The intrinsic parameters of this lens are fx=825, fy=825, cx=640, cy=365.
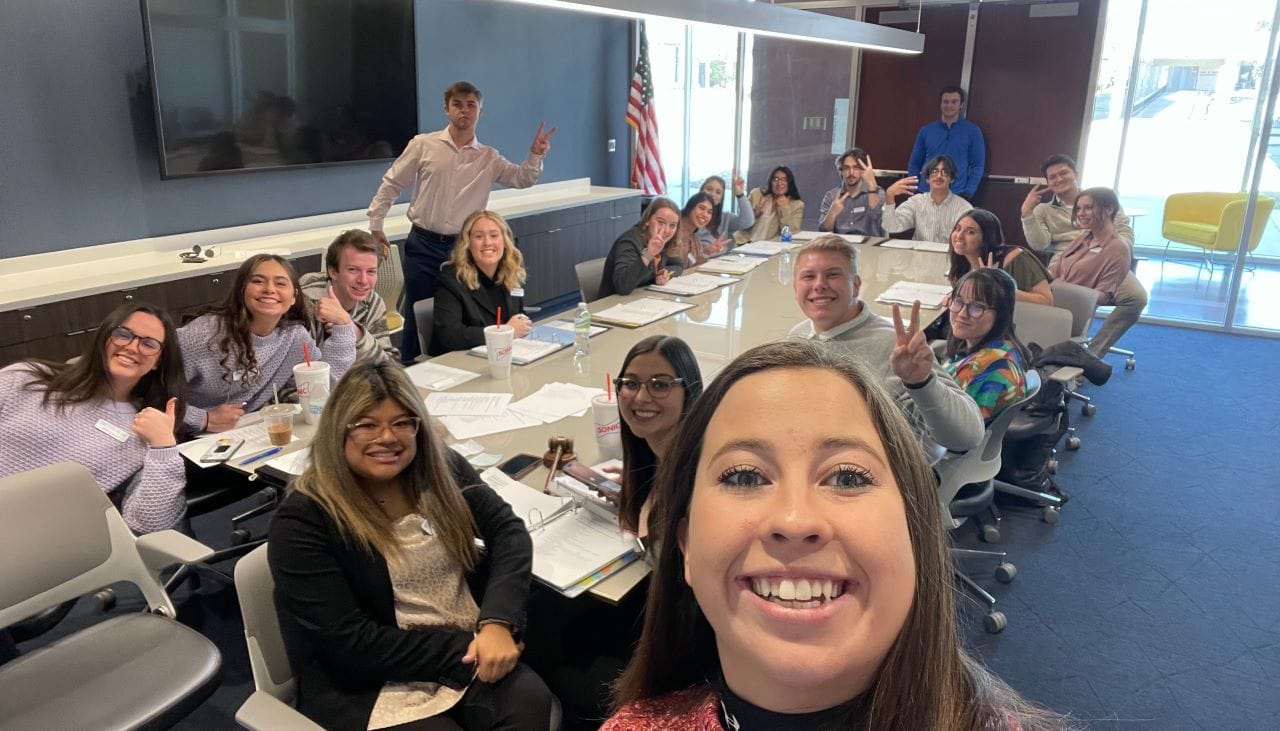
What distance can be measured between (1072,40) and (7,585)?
7557 millimetres

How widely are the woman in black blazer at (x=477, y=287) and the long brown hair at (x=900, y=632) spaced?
8.36 ft

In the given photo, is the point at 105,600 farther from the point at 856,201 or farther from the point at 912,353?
the point at 856,201

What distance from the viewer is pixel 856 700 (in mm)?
846

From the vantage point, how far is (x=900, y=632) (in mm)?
825

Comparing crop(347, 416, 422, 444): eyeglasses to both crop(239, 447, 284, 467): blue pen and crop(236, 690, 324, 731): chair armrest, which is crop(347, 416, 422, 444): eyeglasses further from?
crop(239, 447, 284, 467): blue pen

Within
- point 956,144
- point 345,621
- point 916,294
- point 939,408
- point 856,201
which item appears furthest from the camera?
point 956,144

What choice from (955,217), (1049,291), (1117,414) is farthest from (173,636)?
(955,217)

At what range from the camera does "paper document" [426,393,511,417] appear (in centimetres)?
274

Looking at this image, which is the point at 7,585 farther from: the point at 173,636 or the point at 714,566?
the point at 714,566

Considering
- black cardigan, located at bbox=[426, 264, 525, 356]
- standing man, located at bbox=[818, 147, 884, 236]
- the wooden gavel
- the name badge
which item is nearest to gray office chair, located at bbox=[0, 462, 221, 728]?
the name badge

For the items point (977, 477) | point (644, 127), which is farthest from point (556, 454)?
point (644, 127)

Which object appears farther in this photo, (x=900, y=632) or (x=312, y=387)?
(x=312, y=387)

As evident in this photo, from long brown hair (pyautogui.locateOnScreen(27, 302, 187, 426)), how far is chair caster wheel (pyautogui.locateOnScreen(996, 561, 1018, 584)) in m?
2.90

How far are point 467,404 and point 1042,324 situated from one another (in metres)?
2.60
